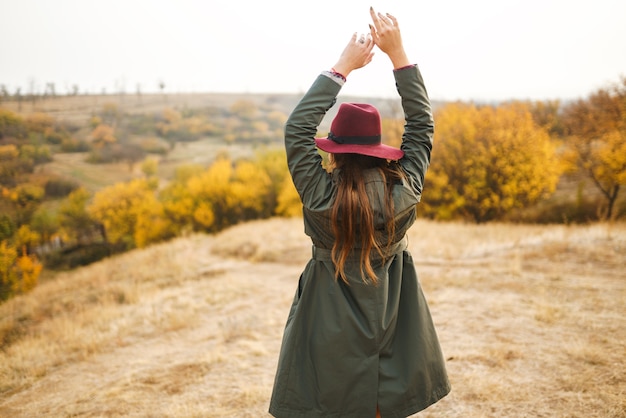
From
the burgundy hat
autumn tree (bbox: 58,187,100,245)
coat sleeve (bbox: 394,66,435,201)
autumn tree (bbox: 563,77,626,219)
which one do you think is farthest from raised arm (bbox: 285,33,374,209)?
autumn tree (bbox: 58,187,100,245)

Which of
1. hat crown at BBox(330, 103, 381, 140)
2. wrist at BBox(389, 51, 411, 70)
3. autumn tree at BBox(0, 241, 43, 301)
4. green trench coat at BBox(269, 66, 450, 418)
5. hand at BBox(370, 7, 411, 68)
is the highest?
hand at BBox(370, 7, 411, 68)

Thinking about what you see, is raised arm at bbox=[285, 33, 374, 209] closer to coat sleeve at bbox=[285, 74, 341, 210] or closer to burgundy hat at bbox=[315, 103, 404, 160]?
coat sleeve at bbox=[285, 74, 341, 210]

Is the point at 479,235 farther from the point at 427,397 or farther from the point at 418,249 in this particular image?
the point at 427,397

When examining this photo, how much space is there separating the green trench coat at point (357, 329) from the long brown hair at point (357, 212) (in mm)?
43

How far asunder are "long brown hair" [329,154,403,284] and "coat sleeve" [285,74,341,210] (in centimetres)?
9

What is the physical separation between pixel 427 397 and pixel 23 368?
6.76 meters

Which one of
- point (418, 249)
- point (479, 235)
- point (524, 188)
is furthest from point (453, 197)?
point (418, 249)

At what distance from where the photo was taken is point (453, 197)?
27688mm

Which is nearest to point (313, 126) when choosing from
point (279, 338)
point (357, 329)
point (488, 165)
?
point (357, 329)

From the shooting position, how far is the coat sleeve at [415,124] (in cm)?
201

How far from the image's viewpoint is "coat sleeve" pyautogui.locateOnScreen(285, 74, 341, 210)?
190 centimetres

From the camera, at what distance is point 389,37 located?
6.47ft

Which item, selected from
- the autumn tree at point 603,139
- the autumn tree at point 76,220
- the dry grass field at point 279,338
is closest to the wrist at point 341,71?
the dry grass field at point 279,338

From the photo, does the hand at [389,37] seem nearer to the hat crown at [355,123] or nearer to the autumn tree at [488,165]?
the hat crown at [355,123]
